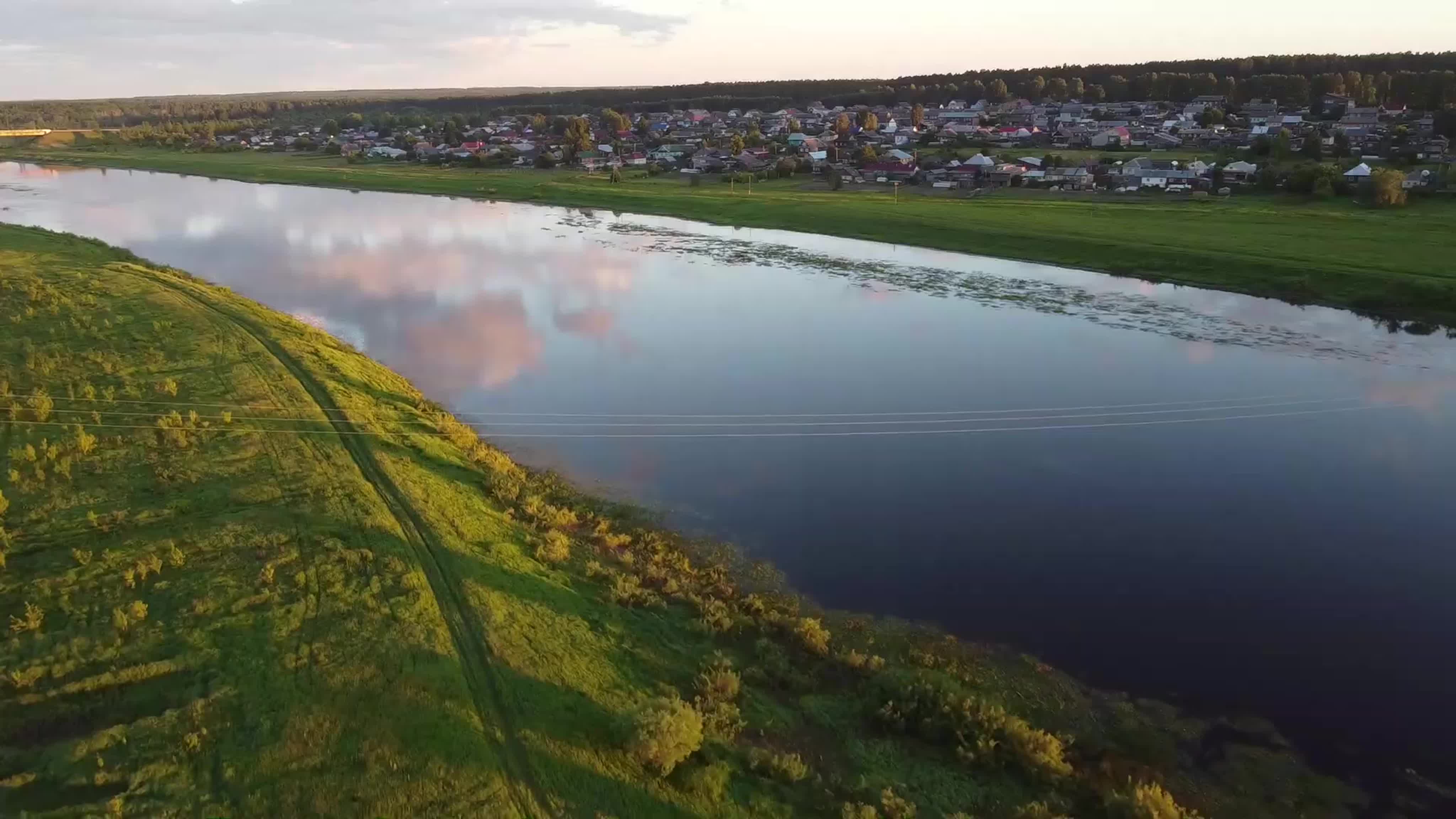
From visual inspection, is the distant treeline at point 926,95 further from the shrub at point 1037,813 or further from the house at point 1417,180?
the shrub at point 1037,813

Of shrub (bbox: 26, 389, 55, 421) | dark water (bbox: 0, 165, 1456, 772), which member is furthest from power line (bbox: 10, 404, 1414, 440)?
shrub (bbox: 26, 389, 55, 421)

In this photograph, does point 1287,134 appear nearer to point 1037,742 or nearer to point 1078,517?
point 1078,517

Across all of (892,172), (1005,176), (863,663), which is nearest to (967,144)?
(892,172)

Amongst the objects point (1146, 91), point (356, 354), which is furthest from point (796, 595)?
point (1146, 91)

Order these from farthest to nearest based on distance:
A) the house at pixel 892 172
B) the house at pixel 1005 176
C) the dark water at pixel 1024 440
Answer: the house at pixel 892 172 → the house at pixel 1005 176 → the dark water at pixel 1024 440

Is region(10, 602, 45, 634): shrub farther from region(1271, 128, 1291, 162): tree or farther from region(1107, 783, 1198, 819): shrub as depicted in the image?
region(1271, 128, 1291, 162): tree

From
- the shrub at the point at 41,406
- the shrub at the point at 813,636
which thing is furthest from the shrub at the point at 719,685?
the shrub at the point at 41,406

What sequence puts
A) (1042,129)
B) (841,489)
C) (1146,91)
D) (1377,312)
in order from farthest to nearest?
(1146,91), (1042,129), (1377,312), (841,489)
